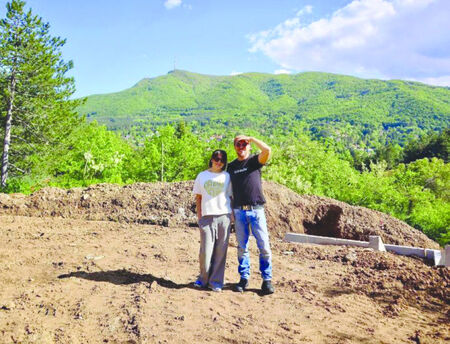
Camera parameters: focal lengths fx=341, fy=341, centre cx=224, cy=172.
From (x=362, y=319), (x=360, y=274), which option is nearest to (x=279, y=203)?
(x=360, y=274)

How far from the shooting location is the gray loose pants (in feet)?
15.2

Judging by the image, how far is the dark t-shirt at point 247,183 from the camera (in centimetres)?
452

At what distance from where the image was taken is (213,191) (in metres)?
4.60

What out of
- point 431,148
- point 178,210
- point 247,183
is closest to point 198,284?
point 247,183

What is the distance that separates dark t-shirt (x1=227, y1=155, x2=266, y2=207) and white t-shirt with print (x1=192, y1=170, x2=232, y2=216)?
14cm

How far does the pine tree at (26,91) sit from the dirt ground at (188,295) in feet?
59.9

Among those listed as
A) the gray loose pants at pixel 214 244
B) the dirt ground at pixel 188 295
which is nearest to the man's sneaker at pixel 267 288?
the dirt ground at pixel 188 295

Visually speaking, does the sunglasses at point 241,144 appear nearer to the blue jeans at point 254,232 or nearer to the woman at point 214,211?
the woman at point 214,211

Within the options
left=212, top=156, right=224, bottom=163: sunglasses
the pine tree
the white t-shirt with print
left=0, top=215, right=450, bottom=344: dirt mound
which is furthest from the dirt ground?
the pine tree

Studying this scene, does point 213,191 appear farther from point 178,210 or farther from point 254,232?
point 178,210

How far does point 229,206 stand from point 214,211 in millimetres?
241

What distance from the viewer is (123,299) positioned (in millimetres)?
4438

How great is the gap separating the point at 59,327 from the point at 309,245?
520cm

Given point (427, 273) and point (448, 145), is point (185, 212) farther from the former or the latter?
point (448, 145)
